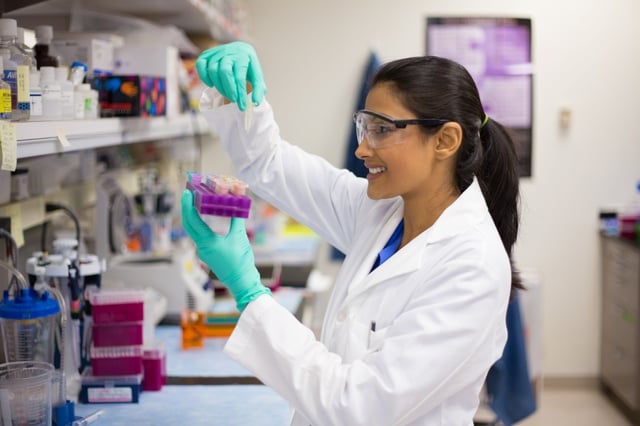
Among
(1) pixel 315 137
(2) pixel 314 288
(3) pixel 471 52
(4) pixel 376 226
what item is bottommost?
(2) pixel 314 288

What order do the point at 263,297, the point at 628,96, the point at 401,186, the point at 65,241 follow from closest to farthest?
the point at 263,297
the point at 401,186
the point at 65,241
the point at 628,96

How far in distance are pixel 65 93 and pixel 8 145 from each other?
1.35 feet

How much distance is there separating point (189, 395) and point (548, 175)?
3.65 m

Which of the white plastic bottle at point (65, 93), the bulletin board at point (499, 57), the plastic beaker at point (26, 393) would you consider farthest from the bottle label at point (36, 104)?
the bulletin board at point (499, 57)

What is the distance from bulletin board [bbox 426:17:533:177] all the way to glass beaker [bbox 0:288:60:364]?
147 inches

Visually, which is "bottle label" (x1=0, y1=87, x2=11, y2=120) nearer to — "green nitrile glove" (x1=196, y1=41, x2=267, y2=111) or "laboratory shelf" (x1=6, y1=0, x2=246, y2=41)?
"green nitrile glove" (x1=196, y1=41, x2=267, y2=111)

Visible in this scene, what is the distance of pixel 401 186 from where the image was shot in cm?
167

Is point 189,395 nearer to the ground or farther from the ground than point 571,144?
nearer to the ground

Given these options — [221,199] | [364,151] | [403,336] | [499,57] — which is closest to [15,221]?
[221,199]

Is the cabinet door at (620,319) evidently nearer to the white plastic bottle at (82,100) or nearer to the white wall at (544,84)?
Answer: the white wall at (544,84)

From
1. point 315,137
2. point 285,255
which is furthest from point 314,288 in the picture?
point 315,137

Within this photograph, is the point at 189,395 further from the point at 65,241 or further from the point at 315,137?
the point at 315,137

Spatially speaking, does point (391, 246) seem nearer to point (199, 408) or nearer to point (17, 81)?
point (199, 408)

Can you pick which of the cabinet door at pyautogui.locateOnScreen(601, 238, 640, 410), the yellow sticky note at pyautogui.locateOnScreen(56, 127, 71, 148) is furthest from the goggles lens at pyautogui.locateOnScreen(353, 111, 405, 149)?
the cabinet door at pyautogui.locateOnScreen(601, 238, 640, 410)
